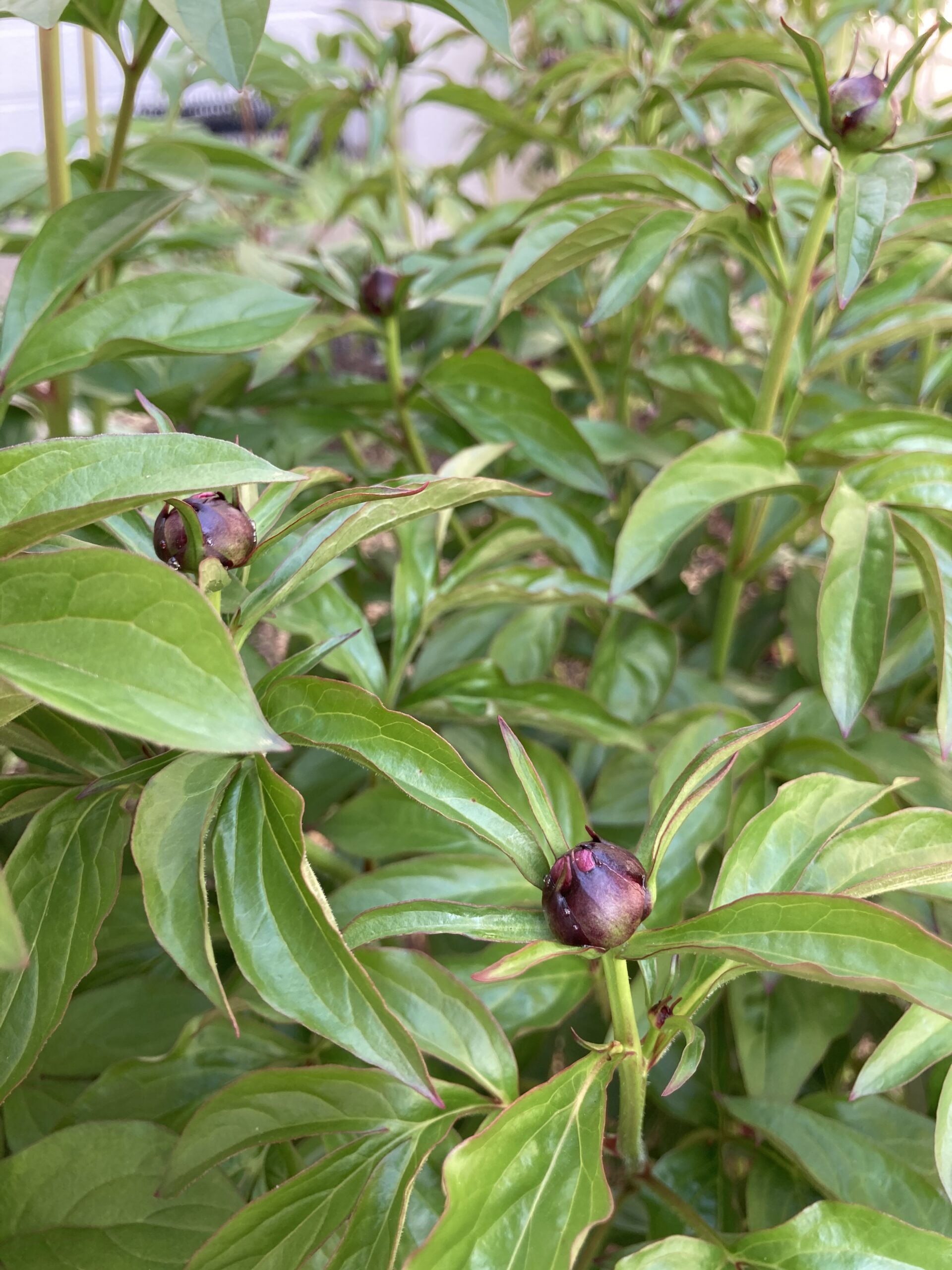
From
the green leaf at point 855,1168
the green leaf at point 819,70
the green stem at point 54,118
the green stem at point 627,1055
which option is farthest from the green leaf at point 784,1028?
the green stem at point 54,118

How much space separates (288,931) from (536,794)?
92mm

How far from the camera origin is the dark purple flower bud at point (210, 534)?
0.36 m

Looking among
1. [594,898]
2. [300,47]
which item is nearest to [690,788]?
[594,898]

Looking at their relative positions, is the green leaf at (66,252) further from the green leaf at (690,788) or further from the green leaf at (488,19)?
the green leaf at (690,788)

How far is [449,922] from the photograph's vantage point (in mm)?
326

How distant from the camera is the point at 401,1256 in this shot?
1.32 ft

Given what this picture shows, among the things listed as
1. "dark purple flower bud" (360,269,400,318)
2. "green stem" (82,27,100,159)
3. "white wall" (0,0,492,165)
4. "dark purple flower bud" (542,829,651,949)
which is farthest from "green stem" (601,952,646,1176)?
"white wall" (0,0,492,165)

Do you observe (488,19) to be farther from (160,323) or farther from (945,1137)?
(945,1137)

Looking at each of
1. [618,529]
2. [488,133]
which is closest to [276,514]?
[618,529]

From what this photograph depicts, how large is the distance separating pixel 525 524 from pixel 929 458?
0.24m

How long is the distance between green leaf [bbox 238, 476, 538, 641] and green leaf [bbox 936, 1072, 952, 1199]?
0.29 meters

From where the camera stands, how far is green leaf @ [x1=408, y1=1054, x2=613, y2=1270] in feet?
1.02

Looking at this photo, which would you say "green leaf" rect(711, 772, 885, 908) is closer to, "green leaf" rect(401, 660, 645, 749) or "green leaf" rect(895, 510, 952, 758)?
"green leaf" rect(895, 510, 952, 758)

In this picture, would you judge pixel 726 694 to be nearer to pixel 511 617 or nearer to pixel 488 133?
pixel 511 617
